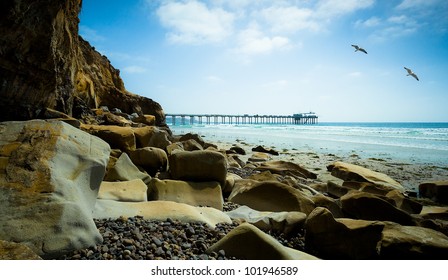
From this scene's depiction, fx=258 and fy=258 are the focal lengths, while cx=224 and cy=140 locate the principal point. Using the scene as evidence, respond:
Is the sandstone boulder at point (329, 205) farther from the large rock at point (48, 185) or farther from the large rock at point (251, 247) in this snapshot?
the large rock at point (48, 185)

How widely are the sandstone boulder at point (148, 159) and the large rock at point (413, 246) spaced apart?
183 inches

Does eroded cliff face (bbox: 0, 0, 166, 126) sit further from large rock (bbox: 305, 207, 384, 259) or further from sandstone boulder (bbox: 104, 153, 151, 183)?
large rock (bbox: 305, 207, 384, 259)

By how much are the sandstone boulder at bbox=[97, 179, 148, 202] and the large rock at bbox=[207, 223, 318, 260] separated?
5.96 feet

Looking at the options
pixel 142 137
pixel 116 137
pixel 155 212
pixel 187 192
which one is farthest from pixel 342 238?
pixel 142 137

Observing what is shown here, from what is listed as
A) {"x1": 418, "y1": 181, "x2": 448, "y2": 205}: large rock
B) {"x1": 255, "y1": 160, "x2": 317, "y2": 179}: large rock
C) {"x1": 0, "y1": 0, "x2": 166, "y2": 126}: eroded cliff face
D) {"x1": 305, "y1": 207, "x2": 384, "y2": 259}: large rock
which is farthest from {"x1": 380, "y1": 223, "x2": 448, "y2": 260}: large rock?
{"x1": 0, "y1": 0, "x2": 166, "y2": 126}: eroded cliff face

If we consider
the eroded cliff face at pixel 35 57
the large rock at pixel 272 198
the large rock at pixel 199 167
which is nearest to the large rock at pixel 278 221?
the large rock at pixel 272 198

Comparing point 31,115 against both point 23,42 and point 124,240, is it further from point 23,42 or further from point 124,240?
point 124,240

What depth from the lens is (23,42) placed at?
5625 millimetres

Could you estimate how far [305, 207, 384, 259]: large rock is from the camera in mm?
3213

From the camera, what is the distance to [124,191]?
404 cm

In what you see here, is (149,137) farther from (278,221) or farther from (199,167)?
(278,221)

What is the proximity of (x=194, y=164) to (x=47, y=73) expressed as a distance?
15.3 ft

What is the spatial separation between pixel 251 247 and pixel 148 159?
4.03 metres
